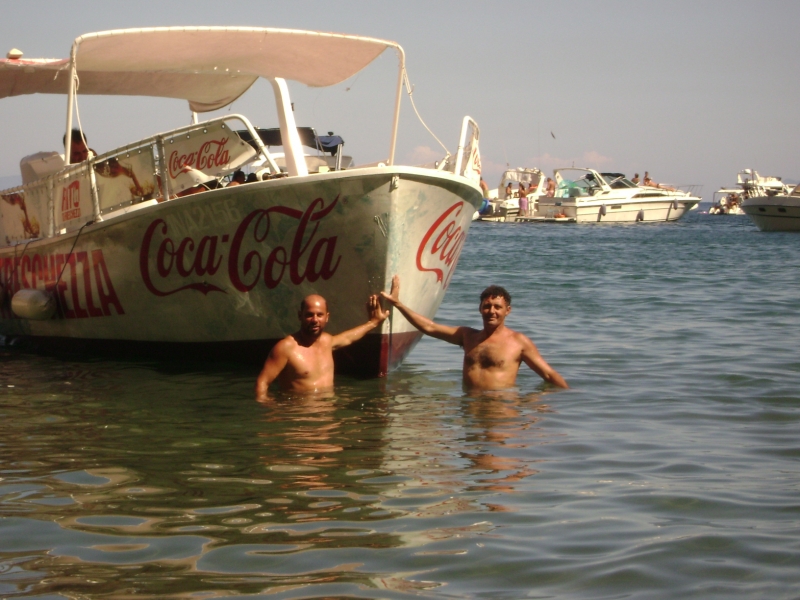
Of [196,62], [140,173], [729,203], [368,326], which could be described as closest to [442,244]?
[368,326]

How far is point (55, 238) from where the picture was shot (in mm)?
8602

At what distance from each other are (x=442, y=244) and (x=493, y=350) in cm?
98

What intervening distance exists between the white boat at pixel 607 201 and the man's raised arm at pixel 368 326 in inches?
1462

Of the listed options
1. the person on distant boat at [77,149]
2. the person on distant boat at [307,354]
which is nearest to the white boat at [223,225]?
the person on distant boat at [77,149]

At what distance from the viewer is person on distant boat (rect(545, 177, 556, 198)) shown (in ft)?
153

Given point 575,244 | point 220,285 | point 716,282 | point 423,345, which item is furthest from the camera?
point 575,244

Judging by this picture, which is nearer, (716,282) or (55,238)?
(55,238)

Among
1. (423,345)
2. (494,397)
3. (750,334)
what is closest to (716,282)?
(750,334)

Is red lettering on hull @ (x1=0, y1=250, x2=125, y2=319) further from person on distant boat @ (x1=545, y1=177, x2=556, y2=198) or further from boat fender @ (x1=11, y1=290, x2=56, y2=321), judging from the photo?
person on distant boat @ (x1=545, y1=177, x2=556, y2=198)

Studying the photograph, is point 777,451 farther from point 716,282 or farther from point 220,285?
point 716,282

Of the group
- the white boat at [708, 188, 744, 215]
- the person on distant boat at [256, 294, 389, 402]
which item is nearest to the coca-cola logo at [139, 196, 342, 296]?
the person on distant boat at [256, 294, 389, 402]

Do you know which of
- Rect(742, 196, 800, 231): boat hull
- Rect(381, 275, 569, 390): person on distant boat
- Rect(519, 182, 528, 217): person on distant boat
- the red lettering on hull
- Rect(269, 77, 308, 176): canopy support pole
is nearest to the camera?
Rect(381, 275, 569, 390): person on distant boat

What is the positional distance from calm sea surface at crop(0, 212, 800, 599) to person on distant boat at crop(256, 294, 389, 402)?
268 mm

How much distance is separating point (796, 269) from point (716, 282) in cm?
358
